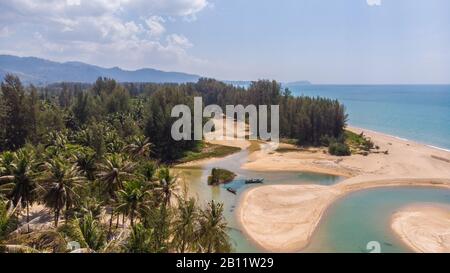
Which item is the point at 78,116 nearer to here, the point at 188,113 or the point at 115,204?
the point at 188,113

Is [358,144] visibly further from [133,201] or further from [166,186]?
[133,201]

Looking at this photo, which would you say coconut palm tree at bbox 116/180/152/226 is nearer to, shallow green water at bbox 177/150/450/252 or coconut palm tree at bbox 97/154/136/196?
coconut palm tree at bbox 97/154/136/196

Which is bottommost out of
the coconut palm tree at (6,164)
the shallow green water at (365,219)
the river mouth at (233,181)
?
the shallow green water at (365,219)

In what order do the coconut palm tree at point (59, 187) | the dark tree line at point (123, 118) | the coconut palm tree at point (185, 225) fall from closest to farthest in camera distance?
the coconut palm tree at point (185, 225)
the coconut palm tree at point (59, 187)
the dark tree line at point (123, 118)

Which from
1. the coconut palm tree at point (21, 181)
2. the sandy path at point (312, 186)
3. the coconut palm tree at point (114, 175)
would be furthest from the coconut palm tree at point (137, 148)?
the coconut palm tree at point (21, 181)

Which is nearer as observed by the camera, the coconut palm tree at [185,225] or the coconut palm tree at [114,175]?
the coconut palm tree at [185,225]

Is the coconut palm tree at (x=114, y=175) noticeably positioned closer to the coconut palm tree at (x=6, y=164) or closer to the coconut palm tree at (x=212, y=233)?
the coconut palm tree at (x=6, y=164)
